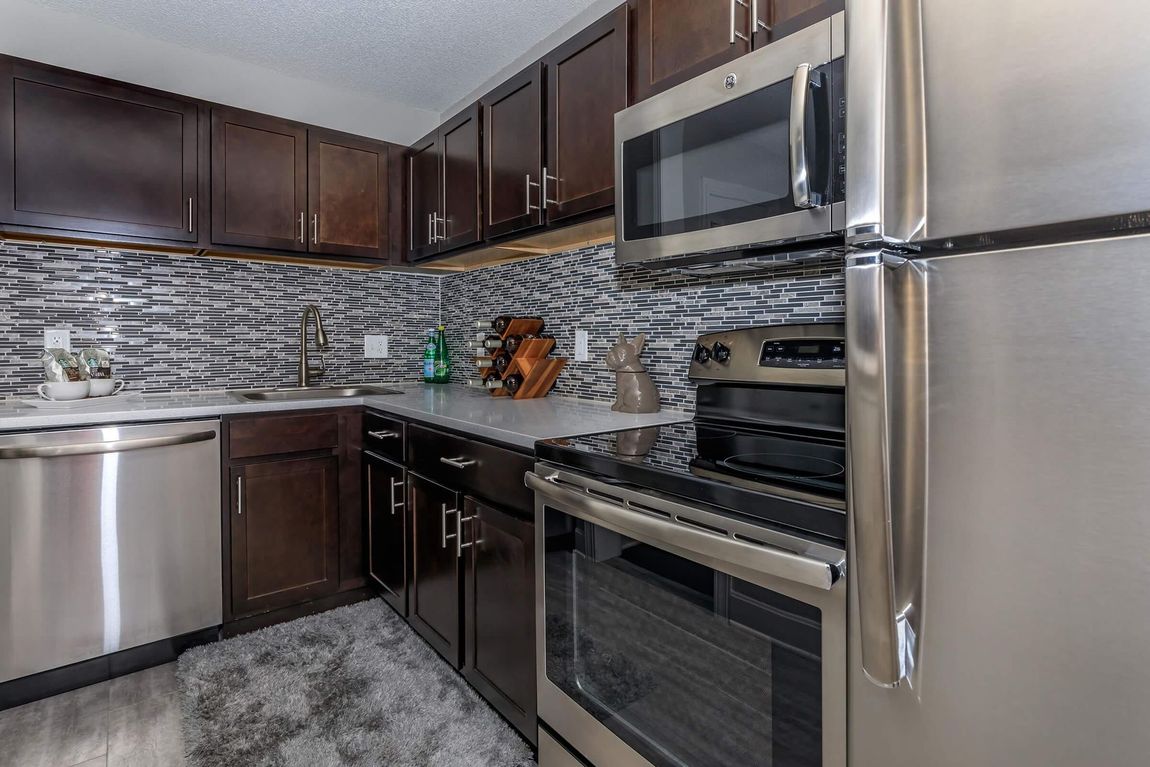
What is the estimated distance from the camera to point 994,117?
0.63 metres

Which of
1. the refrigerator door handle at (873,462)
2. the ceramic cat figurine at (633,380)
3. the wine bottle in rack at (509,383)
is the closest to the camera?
the refrigerator door handle at (873,462)

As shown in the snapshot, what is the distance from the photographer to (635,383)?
189 centimetres

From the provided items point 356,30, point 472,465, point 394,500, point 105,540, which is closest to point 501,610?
point 472,465

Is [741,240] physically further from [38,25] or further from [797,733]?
[38,25]

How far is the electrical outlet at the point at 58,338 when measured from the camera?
2.31 m

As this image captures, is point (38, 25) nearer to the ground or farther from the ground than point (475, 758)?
farther from the ground

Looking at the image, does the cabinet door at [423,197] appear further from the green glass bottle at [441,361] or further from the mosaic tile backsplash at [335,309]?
the green glass bottle at [441,361]

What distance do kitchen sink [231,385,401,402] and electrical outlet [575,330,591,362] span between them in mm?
977

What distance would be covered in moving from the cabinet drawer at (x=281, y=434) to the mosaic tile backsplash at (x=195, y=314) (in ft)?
2.08

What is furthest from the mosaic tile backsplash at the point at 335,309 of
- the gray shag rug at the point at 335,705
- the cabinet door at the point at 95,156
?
the gray shag rug at the point at 335,705

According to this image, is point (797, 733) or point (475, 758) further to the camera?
point (475, 758)

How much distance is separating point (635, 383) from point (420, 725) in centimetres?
120

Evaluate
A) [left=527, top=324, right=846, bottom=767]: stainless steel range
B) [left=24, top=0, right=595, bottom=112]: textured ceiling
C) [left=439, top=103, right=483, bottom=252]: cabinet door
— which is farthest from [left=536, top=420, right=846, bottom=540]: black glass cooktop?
[left=24, top=0, right=595, bottom=112]: textured ceiling

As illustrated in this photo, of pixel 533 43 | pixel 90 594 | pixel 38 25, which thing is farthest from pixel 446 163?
pixel 90 594
